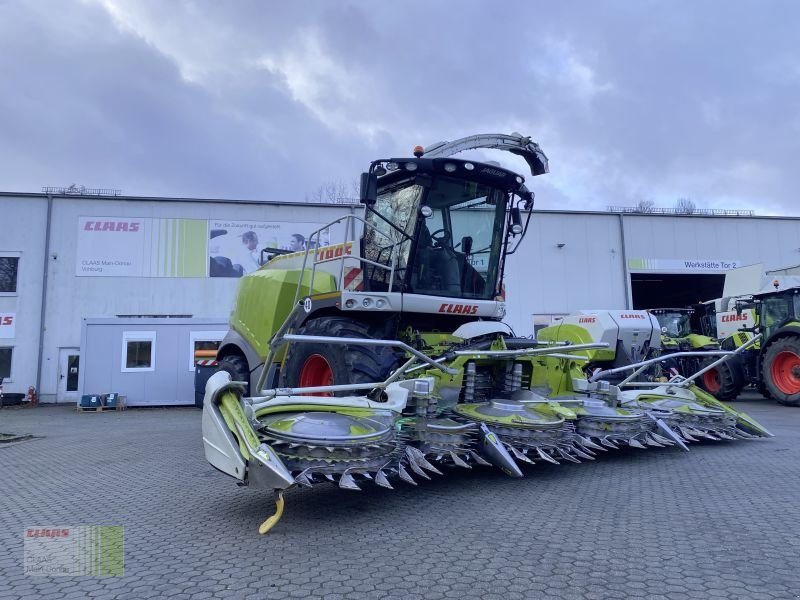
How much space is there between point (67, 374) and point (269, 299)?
1359 cm

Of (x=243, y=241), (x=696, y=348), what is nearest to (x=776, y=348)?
(x=696, y=348)

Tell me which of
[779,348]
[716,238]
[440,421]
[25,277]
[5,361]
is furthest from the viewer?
[716,238]

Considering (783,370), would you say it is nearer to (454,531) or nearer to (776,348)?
(776,348)

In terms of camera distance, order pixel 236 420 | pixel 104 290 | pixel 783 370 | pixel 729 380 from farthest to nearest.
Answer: pixel 104 290, pixel 729 380, pixel 783 370, pixel 236 420

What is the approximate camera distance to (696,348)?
579 inches

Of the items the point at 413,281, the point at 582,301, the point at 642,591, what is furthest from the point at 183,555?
the point at 582,301

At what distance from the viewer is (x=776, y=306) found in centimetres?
1275

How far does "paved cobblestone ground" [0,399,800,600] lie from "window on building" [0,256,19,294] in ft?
49.9

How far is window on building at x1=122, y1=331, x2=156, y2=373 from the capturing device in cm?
1520

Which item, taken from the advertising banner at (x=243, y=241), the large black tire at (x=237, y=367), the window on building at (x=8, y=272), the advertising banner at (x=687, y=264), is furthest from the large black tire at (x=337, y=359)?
the advertising banner at (x=687, y=264)

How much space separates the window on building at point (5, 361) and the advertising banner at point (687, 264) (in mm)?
21606

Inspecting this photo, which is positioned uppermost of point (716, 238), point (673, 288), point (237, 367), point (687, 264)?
point (716, 238)

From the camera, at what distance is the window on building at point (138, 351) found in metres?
15.2

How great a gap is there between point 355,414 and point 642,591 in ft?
7.06
